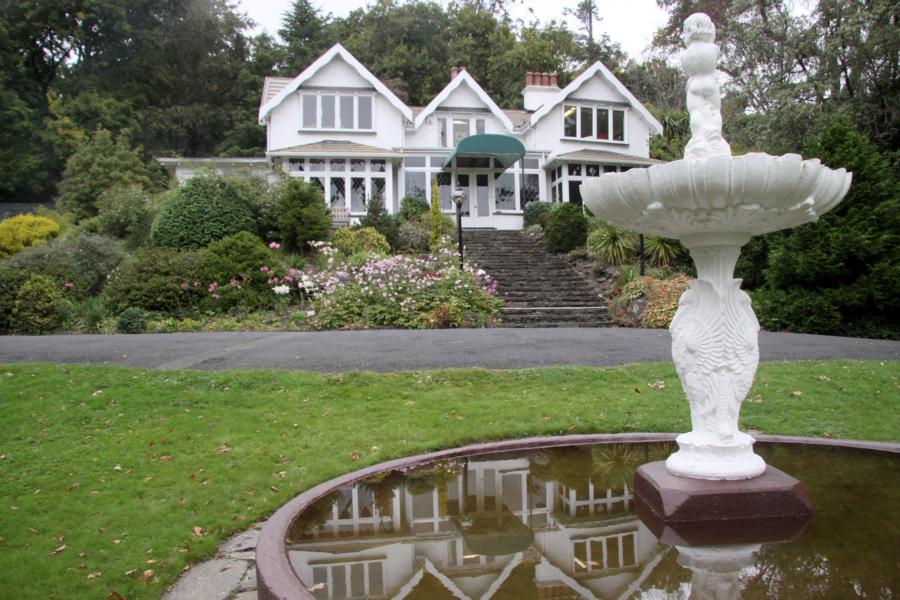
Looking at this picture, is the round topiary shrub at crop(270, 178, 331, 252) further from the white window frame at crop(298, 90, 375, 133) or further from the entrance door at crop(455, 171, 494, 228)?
the entrance door at crop(455, 171, 494, 228)

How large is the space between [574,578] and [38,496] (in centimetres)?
424

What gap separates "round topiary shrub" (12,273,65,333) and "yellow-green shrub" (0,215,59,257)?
744 cm

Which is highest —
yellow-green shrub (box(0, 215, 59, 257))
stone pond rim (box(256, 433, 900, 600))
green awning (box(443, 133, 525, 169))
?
green awning (box(443, 133, 525, 169))

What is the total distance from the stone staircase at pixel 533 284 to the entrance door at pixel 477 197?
2.20m

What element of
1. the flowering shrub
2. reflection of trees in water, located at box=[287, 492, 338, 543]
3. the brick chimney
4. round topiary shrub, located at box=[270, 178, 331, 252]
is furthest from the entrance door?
reflection of trees in water, located at box=[287, 492, 338, 543]

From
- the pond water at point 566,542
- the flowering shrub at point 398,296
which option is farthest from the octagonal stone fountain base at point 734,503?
the flowering shrub at point 398,296

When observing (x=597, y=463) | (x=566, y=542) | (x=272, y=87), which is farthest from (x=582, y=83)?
(x=566, y=542)

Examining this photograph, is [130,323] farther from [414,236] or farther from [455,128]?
[455,128]

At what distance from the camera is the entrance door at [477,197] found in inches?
1096

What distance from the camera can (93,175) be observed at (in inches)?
1101

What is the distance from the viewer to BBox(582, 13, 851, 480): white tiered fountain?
3.17m

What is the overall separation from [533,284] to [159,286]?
406 inches

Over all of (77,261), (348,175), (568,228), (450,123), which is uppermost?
(450,123)

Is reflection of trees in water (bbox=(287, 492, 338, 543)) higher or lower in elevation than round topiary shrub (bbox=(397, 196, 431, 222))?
lower
